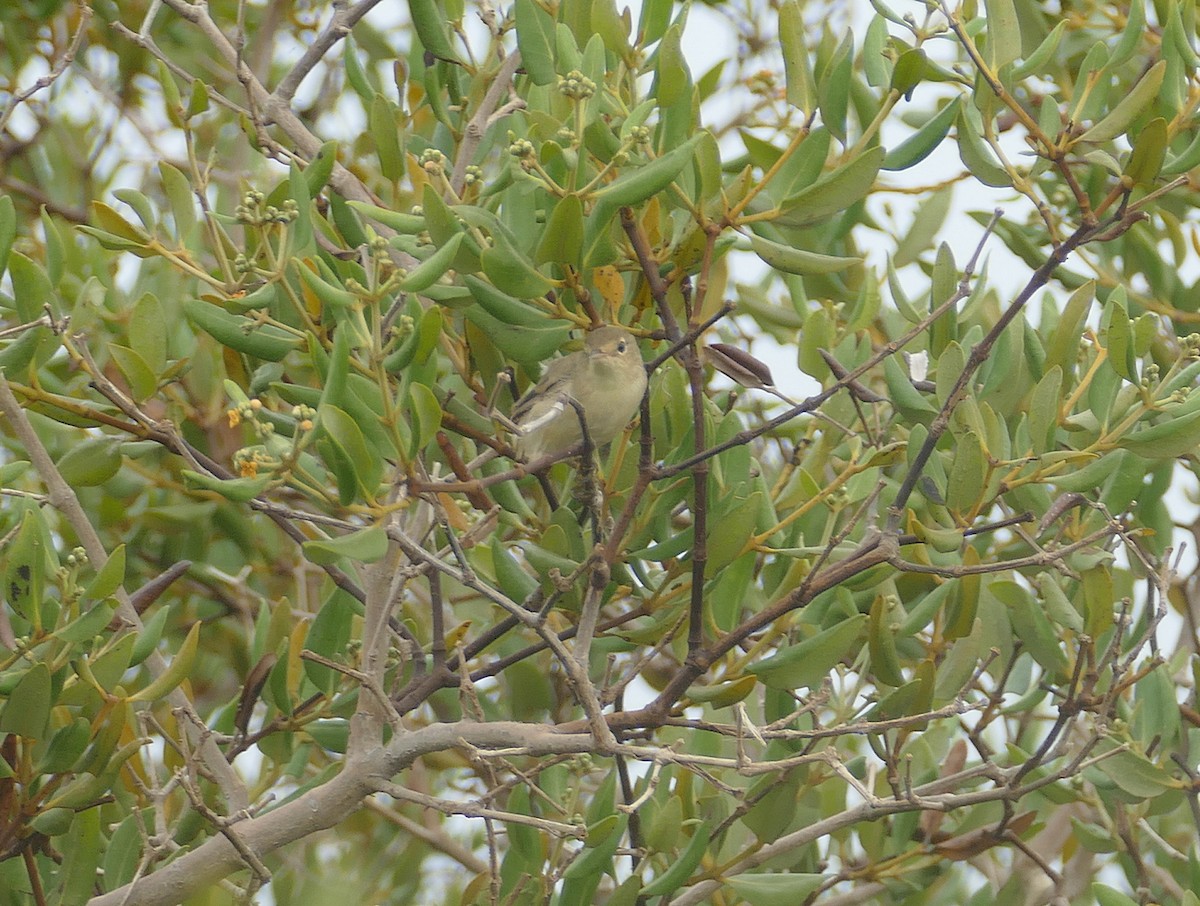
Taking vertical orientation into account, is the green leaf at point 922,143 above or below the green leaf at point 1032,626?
above

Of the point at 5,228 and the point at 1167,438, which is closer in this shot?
the point at 1167,438

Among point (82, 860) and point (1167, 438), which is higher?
point (1167, 438)

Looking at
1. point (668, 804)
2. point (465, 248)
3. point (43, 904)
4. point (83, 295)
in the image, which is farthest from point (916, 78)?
point (43, 904)

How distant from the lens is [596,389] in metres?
2.66

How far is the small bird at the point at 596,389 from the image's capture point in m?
2.60

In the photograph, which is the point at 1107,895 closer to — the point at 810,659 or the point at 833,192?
the point at 810,659

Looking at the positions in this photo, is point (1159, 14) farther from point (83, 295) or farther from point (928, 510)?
point (83, 295)

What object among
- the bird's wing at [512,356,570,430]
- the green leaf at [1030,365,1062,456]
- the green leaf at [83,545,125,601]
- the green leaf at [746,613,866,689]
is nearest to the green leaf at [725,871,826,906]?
the green leaf at [746,613,866,689]

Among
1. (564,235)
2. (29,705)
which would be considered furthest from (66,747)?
(564,235)

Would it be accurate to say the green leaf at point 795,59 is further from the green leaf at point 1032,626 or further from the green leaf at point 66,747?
the green leaf at point 66,747

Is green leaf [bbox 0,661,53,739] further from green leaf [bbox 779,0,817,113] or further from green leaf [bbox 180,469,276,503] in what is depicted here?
green leaf [bbox 779,0,817,113]

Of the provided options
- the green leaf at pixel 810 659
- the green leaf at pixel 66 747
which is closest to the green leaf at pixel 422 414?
the green leaf at pixel 810 659

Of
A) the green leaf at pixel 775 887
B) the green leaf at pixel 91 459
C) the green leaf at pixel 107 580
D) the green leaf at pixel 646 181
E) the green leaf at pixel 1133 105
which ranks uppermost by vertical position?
the green leaf at pixel 1133 105

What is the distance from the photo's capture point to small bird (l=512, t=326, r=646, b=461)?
8.53 ft
